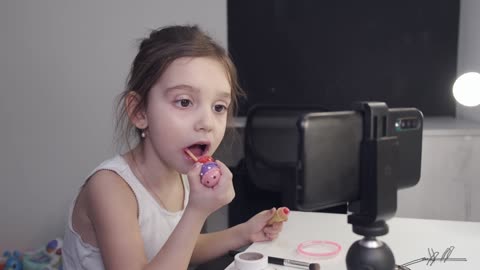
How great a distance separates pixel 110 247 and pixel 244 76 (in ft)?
5.85

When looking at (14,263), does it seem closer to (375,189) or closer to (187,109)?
(187,109)

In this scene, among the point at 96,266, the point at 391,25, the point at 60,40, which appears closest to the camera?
the point at 96,266

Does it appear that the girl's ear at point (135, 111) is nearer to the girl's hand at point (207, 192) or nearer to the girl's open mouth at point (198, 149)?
the girl's open mouth at point (198, 149)

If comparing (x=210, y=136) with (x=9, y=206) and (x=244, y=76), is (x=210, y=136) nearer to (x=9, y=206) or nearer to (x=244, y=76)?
(x=244, y=76)

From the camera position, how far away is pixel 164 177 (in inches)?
42.9

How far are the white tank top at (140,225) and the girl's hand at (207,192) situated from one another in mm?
249

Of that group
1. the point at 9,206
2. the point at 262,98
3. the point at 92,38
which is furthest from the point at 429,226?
the point at 9,206

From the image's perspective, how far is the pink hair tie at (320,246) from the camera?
87 cm

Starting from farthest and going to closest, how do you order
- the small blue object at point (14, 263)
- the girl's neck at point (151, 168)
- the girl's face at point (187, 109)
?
the small blue object at point (14, 263) < the girl's neck at point (151, 168) < the girl's face at point (187, 109)

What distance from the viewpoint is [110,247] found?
0.85 meters

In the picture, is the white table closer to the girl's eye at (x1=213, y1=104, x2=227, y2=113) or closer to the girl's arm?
the girl's arm

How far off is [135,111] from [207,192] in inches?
12.8

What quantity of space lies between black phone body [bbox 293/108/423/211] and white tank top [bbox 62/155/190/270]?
0.56 meters

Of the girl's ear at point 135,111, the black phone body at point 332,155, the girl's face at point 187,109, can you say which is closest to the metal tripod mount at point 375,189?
the black phone body at point 332,155
